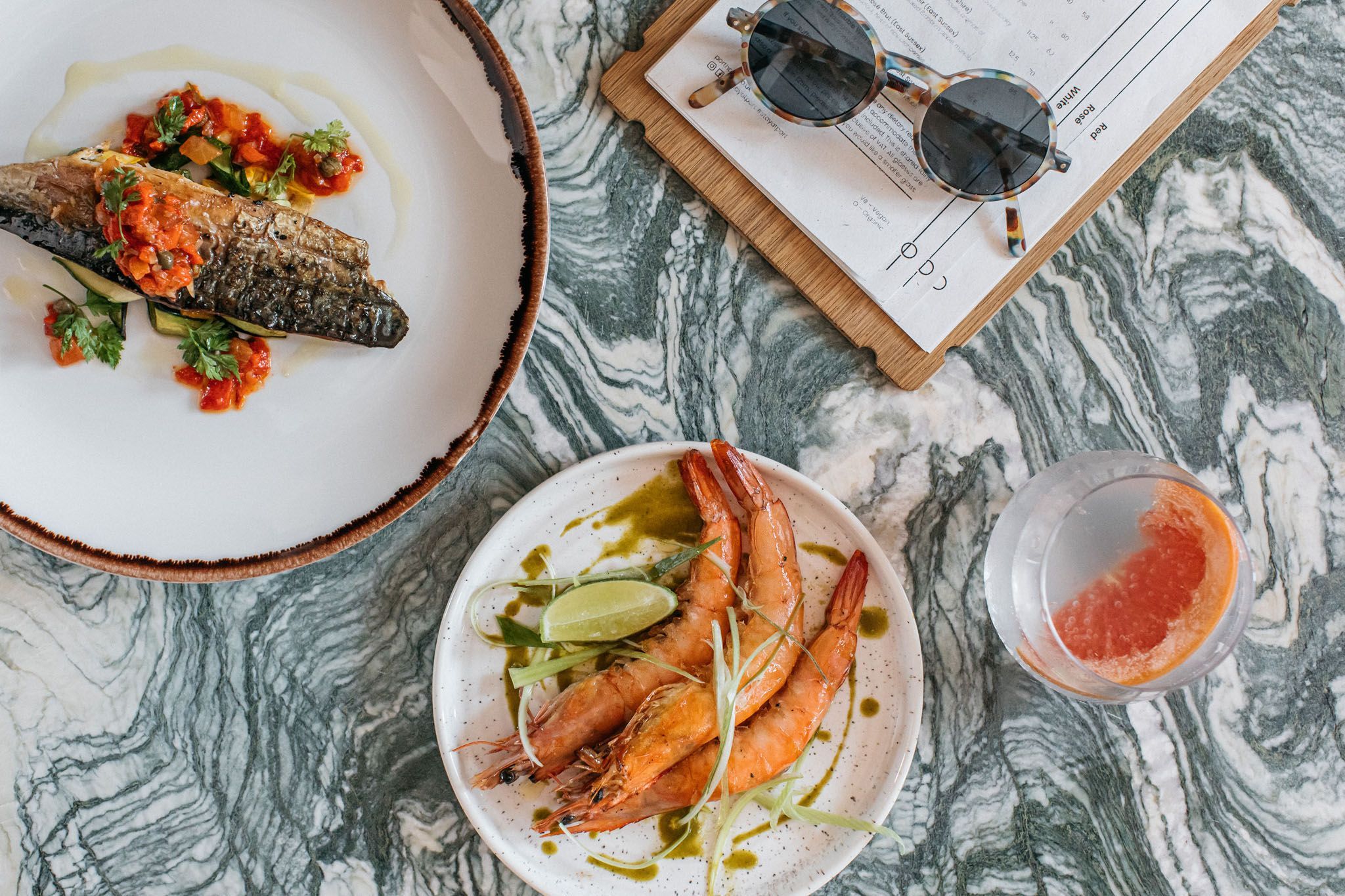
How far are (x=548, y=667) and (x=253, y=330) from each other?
102 centimetres

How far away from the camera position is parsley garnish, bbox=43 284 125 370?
1.99 m

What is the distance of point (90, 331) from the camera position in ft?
6.59

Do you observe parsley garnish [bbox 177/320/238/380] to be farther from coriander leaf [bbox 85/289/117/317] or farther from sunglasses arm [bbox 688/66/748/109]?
sunglasses arm [bbox 688/66/748/109]

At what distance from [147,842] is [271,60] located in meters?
1.86

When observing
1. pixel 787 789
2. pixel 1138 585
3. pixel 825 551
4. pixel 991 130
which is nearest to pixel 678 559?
pixel 825 551

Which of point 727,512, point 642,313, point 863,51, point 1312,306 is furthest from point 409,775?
point 1312,306

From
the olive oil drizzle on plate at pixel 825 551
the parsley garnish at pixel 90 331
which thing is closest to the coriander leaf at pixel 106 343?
the parsley garnish at pixel 90 331

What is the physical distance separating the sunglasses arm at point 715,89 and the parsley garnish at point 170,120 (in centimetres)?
112

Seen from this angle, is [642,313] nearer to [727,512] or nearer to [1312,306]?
[727,512]

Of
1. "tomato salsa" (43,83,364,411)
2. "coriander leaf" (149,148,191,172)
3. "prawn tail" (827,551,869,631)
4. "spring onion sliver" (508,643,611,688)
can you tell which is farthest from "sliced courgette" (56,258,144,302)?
"prawn tail" (827,551,869,631)

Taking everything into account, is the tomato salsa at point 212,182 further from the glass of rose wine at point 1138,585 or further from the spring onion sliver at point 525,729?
the glass of rose wine at point 1138,585

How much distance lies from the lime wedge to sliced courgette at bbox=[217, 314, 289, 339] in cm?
87

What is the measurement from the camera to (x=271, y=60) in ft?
6.68

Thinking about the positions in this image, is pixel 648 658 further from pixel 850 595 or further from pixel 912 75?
pixel 912 75
